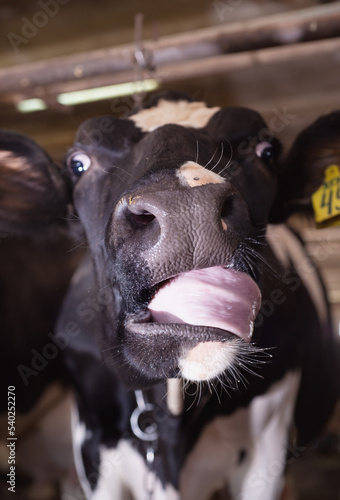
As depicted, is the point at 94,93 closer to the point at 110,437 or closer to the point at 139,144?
the point at 139,144

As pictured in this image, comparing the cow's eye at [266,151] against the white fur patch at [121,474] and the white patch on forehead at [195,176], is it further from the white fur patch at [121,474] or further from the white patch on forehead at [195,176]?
the white fur patch at [121,474]

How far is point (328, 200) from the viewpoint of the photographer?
1475 millimetres

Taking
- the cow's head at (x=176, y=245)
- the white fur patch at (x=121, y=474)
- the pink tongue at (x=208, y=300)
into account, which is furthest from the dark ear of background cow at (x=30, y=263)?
the pink tongue at (x=208, y=300)

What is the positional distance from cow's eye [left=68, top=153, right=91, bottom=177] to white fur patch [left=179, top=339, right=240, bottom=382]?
66 cm

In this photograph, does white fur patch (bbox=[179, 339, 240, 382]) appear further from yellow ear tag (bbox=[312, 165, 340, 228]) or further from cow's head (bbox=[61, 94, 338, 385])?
Result: yellow ear tag (bbox=[312, 165, 340, 228])

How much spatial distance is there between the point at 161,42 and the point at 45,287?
4.81 feet

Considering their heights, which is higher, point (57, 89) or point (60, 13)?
point (60, 13)

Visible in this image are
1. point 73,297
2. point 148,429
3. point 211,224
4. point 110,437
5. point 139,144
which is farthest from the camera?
point 73,297

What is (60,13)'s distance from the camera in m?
3.19

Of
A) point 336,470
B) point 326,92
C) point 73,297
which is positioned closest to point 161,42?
point 73,297

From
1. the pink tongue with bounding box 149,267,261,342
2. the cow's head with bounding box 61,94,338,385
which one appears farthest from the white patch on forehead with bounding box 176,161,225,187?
the pink tongue with bounding box 149,267,261,342

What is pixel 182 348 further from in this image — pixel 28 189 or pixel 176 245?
pixel 28 189

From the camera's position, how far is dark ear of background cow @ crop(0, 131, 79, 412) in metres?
1.51

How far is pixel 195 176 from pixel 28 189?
2.84 ft
